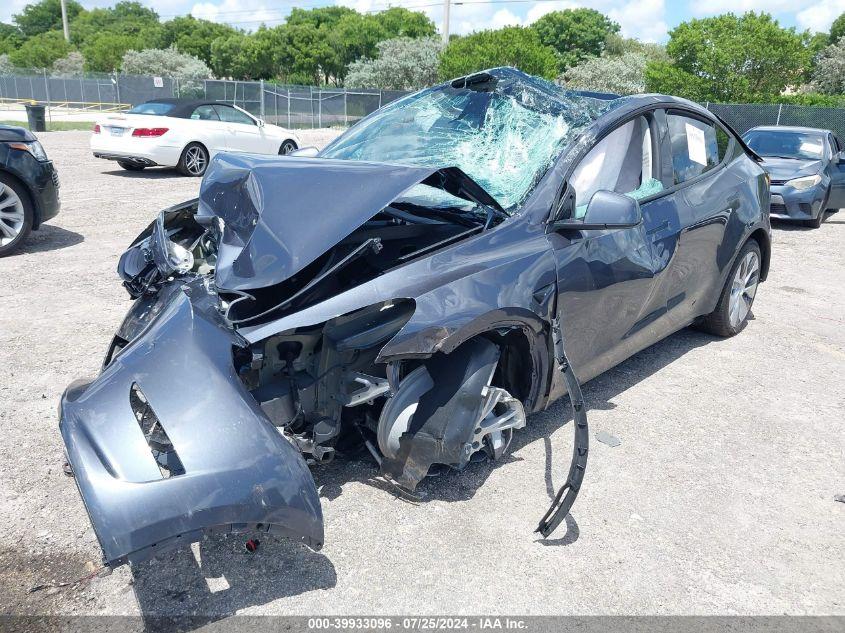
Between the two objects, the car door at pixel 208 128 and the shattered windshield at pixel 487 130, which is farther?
the car door at pixel 208 128

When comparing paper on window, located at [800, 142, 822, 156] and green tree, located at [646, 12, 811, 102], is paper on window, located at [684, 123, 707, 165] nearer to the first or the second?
paper on window, located at [800, 142, 822, 156]

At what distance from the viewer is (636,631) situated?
2439mm

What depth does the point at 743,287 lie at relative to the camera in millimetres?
5227

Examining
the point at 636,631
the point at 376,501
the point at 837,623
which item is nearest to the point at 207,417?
the point at 376,501

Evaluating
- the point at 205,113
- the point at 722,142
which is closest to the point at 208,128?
the point at 205,113

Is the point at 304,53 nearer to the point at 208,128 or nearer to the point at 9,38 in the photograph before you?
the point at 9,38

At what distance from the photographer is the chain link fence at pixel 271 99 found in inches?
826

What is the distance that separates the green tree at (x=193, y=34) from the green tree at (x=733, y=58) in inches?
2889

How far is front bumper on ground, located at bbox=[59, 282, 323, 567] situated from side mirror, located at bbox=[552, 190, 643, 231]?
5.40ft

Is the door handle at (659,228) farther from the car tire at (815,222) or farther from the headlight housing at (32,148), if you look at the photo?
the car tire at (815,222)

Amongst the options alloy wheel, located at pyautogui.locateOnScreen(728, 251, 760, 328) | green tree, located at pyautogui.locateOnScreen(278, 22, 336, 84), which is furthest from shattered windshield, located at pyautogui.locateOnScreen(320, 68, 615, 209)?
green tree, located at pyautogui.locateOnScreen(278, 22, 336, 84)

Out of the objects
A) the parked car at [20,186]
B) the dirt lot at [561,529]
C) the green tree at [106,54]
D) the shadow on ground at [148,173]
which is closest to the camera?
the dirt lot at [561,529]

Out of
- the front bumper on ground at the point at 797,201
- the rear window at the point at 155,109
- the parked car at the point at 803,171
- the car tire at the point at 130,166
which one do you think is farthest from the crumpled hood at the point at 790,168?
the car tire at the point at 130,166

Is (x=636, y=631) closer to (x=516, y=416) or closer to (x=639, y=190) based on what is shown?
(x=516, y=416)
